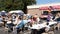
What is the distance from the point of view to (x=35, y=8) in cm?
5709

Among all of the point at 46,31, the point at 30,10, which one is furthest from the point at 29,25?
the point at 30,10

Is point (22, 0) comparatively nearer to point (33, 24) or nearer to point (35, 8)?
point (35, 8)

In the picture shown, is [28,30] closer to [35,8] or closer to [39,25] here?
[39,25]

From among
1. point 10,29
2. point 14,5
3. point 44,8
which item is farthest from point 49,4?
point 10,29

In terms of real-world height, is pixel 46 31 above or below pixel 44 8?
above

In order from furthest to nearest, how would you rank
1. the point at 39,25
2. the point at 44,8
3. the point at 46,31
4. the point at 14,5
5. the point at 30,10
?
the point at 14,5 < the point at 30,10 < the point at 44,8 < the point at 39,25 < the point at 46,31

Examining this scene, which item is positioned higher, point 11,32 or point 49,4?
point 11,32

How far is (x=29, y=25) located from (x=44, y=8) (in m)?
39.4

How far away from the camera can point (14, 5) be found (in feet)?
206

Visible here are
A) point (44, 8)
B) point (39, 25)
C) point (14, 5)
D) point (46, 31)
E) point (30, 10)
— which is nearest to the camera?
point (46, 31)

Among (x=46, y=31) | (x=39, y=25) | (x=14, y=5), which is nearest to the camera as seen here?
(x=46, y=31)

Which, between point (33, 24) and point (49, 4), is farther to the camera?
point (49, 4)

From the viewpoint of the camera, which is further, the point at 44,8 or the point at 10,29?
the point at 44,8

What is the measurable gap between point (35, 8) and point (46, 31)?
143 feet
